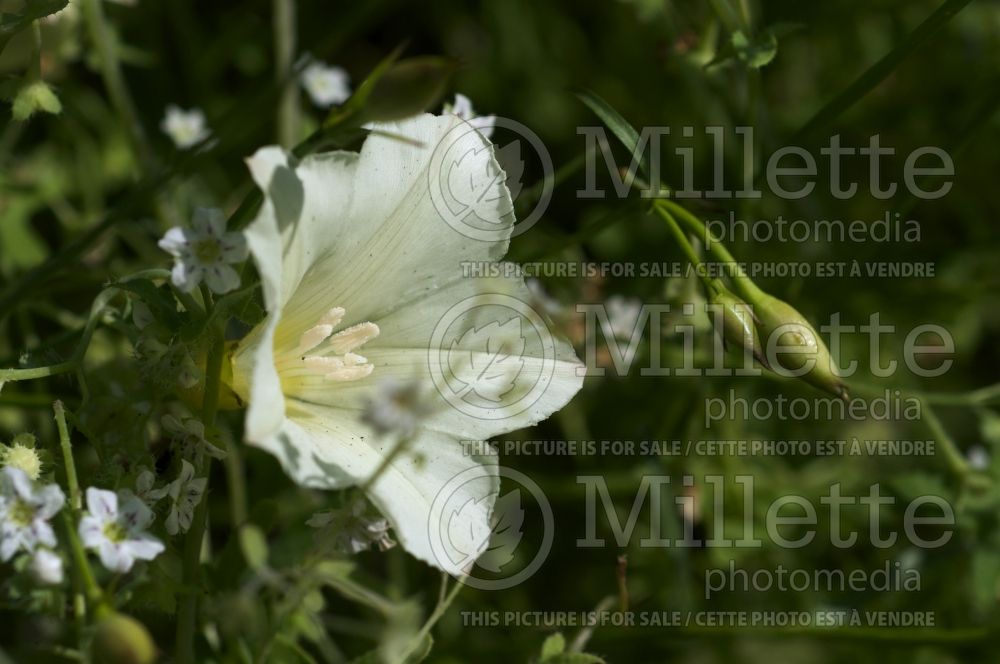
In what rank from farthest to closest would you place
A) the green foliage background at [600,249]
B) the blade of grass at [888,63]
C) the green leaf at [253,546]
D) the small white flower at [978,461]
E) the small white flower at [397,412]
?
1. the small white flower at [978,461]
2. the green foliage background at [600,249]
3. the blade of grass at [888,63]
4. the green leaf at [253,546]
5. the small white flower at [397,412]

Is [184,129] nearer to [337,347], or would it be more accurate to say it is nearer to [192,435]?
[337,347]

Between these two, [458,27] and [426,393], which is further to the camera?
[458,27]

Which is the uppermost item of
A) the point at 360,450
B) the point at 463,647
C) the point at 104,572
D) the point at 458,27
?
the point at 458,27

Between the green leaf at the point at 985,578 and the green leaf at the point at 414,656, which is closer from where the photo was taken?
the green leaf at the point at 414,656

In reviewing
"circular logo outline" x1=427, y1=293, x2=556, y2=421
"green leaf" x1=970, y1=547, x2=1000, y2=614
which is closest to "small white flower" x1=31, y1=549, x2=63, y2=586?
"circular logo outline" x1=427, y1=293, x2=556, y2=421

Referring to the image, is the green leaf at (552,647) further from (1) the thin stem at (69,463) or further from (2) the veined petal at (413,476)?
(1) the thin stem at (69,463)

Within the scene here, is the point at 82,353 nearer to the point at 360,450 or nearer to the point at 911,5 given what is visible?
the point at 360,450

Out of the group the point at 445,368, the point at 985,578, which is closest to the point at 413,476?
the point at 445,368

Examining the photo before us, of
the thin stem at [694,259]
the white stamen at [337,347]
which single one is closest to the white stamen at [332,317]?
the white stamen at [337,347]

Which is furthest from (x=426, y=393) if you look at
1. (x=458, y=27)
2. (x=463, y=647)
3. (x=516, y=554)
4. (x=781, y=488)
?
(x=458, y=27)
